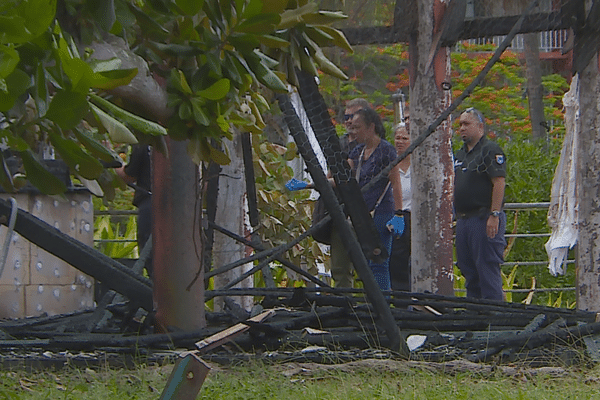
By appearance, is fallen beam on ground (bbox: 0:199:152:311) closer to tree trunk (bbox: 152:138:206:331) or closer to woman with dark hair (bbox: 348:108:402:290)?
tree trunk (bbox: 152:138:206:331)

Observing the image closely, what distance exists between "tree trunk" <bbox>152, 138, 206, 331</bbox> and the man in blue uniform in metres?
3.09

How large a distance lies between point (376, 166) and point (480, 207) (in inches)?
35.2

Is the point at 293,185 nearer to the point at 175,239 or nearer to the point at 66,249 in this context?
the point at 175,239

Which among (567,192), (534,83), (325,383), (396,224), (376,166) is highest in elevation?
(534,83)

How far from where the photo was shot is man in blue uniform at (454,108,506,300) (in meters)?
6.48

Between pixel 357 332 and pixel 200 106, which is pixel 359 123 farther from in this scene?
pixel 200 106

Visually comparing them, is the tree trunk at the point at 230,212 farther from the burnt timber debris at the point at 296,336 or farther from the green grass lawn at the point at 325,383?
the green grass lawn at the point at 325,383

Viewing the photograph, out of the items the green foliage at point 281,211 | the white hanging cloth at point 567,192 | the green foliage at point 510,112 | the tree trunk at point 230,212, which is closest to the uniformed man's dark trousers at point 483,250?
the white hanging cloth at point 567,192

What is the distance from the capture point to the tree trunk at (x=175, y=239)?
3.95m

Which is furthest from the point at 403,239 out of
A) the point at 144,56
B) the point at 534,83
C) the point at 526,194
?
the point at 534,83

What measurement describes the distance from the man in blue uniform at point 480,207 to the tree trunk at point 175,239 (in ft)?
10.1

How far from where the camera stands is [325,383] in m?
3.43

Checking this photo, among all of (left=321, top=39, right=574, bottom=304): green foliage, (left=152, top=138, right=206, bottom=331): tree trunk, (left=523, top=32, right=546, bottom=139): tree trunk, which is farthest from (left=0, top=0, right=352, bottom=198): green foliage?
(left=523, top=32, right=546, bottom=139): tree trunk

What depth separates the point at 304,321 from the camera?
14.2 ft
